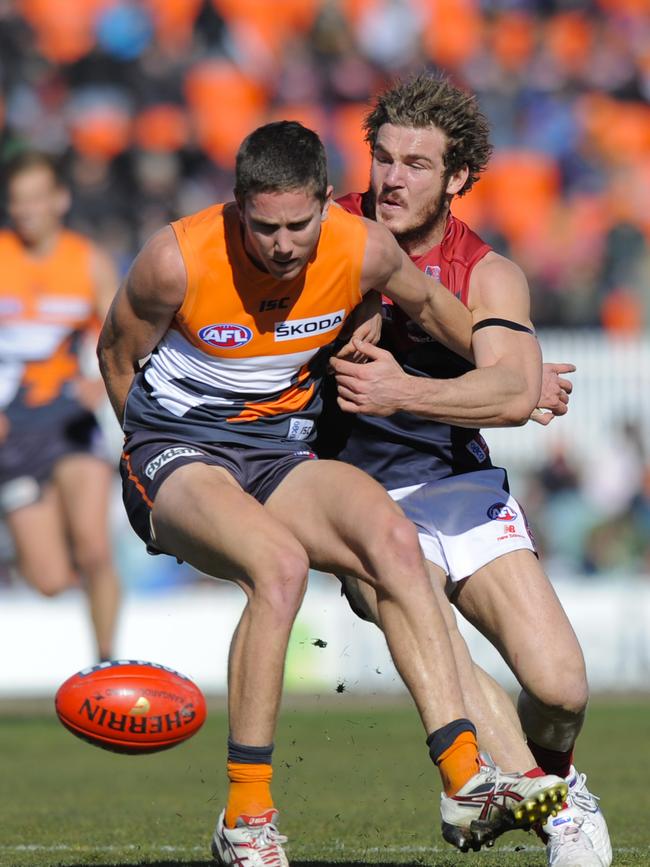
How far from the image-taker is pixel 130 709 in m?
5.18

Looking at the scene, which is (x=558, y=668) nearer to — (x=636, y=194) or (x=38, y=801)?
(x=38, y=801)

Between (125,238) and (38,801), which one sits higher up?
(125,238)

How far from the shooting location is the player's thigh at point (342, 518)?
5.02 m

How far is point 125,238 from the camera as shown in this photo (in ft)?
50.5

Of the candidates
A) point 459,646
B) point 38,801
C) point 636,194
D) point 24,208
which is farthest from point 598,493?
point 459,646

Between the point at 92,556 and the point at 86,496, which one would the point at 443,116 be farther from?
the point at 92,556

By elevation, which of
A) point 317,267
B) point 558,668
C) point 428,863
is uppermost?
point 317,267

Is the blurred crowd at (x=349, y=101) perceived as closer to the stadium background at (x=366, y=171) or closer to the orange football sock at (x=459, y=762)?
the stadium background at (x=366, y=171)

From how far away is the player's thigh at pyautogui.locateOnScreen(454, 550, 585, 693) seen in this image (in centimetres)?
563

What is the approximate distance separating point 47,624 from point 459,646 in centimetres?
771

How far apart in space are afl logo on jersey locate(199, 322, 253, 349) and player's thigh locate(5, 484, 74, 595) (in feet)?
16.3

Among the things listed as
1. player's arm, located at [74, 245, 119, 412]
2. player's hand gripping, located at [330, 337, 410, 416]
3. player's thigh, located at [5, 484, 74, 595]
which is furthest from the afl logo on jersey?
player's thigh, located at [5, 484, 74, 595]

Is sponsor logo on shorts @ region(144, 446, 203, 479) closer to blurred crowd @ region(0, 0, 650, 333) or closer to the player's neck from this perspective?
the player's neck

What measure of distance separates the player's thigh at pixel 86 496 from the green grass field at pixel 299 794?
1395mm
